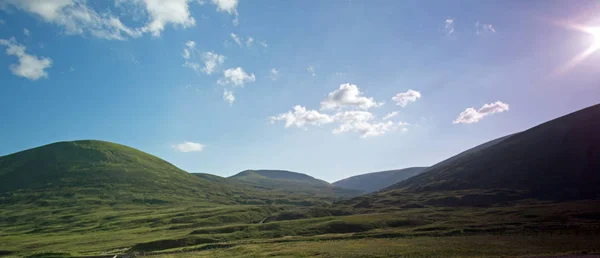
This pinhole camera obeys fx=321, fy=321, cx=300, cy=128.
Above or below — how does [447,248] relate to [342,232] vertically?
below

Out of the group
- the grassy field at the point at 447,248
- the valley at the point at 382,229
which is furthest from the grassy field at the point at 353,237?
the valley at the point at 382,229

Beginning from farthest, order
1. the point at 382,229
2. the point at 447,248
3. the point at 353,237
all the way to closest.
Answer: the point at 382,229 → the point at 353,237 → the point at 447,248

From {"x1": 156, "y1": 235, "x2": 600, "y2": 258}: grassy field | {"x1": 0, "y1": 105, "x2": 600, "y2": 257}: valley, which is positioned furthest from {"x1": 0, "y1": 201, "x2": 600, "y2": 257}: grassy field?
{"x1": 0, "y1": 105, "x2": 600, "y2": 257}: valley

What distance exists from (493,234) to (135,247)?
99271 millimetres

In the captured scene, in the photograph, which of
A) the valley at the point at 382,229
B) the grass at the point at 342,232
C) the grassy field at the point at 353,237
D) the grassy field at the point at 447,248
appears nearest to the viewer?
Result: the grassy field at the point at 447,248

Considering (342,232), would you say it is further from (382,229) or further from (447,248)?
(447,248)

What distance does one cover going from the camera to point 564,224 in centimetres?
8556

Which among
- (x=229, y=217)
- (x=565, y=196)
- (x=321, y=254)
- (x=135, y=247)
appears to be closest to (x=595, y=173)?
(x=565, y=196)

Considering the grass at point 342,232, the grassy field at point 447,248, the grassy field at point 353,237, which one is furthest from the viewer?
A: the grass at point 342,232

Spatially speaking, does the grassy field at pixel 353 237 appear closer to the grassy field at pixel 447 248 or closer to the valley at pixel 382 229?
the grassy field at pixel 447 248

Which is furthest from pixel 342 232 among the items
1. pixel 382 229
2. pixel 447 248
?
pixel 447 248

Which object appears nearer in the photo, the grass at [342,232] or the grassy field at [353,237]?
the grassy field at [353,237]

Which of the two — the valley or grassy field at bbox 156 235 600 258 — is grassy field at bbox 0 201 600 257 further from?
the valley

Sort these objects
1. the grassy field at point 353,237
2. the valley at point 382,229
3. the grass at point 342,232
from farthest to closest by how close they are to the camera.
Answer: the valley at point 382,229 → the grass at point 342,232 → the grassy field at point 353,237
